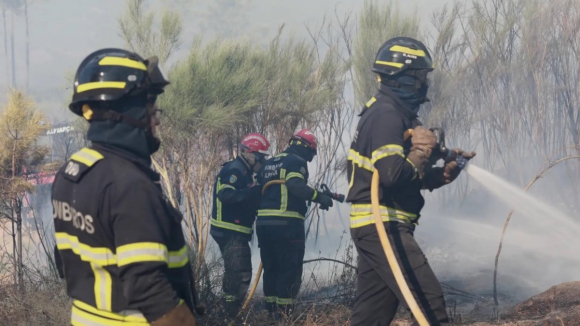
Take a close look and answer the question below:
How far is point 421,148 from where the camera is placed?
345cm

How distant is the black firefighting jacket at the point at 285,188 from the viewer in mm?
6688

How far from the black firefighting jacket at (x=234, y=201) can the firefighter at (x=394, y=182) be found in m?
3.24

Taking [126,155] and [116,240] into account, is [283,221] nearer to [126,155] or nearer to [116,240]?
[126,155]

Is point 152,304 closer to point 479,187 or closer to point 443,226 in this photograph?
point 443,226

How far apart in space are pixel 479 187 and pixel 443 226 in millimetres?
2117

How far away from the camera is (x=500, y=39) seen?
571 inches

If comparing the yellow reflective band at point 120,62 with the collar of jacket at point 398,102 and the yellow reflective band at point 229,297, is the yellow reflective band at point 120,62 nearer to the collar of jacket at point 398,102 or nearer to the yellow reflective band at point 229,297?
the collar of jacket at point 398,102

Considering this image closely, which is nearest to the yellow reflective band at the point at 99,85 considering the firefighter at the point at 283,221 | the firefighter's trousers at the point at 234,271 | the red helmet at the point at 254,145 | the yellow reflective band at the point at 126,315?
the yellow reflective band at the point at 126,315

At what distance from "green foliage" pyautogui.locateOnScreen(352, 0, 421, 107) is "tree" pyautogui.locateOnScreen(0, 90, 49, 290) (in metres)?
6.06

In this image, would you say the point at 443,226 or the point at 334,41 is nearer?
the point at 334,41

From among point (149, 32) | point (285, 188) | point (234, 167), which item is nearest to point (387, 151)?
point (285, 188)

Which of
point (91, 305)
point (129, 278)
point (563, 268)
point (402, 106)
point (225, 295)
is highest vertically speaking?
point (402, 106)

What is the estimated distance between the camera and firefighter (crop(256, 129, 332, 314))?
22.0ft

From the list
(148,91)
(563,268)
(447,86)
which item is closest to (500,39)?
(447,86)
